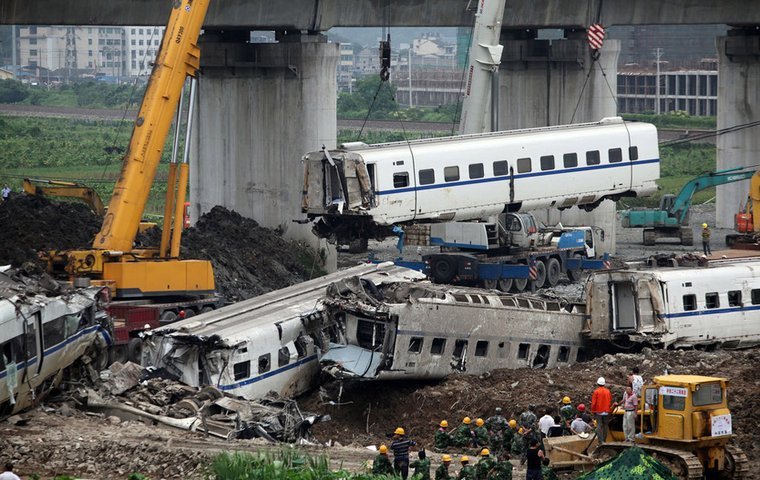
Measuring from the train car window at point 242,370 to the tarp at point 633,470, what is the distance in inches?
418

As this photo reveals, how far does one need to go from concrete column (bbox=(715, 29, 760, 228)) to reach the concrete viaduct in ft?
14.9

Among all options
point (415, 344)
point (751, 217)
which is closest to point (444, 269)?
point (751, 217)

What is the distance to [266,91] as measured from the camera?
177 feet

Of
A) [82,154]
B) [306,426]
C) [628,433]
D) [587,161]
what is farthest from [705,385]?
[82,154]

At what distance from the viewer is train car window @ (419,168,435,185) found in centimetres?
4362

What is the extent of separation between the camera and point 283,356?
105 ft

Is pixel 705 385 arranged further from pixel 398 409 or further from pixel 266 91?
pixel 266 91

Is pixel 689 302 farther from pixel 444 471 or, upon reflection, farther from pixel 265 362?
pixel 444 471

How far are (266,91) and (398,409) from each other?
79.9ft

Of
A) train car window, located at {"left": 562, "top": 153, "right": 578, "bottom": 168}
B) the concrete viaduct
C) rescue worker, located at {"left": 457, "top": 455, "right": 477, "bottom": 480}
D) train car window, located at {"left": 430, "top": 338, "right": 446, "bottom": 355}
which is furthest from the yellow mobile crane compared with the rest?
rescue worker, located at {"left": 457, "top": 455, "right": 477, "bottom": 480}

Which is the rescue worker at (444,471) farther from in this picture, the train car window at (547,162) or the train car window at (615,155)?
the train car window at (615,155)

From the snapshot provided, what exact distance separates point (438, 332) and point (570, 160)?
1526cm

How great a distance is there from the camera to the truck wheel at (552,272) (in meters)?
49.6

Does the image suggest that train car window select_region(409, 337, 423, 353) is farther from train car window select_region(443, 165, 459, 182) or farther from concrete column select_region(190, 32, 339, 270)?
concrete column select_region(190, 32, 339, 270)
